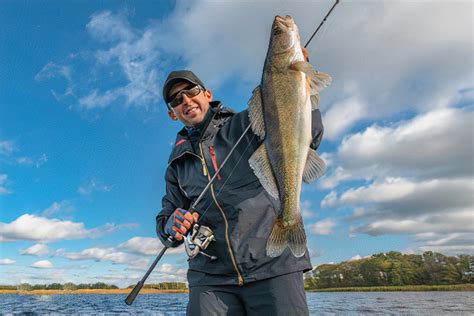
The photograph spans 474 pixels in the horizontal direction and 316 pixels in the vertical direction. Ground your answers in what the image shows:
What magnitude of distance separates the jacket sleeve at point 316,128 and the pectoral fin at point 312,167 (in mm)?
262

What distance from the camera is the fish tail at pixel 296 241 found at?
326cm

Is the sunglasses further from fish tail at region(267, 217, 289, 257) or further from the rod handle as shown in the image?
the rod handle

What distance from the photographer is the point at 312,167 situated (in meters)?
3.28

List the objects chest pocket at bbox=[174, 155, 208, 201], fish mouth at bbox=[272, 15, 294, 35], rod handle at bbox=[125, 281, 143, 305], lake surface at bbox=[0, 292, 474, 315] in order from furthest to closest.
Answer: lake surface at bbox=[0, 292, 474, 315], rod handle at bbox=[125, 281, 143, 305], chest pocket at bbox=[174, 155, 208, 201], fish mouth at bbox=[272, 15, 294, 35]

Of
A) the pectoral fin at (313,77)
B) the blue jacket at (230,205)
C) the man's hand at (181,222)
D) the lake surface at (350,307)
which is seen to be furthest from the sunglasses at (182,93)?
Answer: the lake surface at (350,307)

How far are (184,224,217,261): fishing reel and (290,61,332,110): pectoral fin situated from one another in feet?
6.11

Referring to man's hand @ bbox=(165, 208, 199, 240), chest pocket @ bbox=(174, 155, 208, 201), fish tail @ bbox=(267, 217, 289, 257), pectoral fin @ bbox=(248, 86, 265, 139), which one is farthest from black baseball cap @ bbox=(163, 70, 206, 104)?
fish tail @ bbox=(267, 217, 289, 257)

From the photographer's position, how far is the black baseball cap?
15.6 ft

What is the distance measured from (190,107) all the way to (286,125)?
190cm

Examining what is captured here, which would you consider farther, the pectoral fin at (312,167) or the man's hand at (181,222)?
the man's hand at (181,222)

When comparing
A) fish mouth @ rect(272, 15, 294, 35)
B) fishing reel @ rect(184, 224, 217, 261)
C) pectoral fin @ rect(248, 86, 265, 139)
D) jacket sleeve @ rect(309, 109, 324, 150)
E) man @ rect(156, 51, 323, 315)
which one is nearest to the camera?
fish mouth @ rect(272, 15, 294, 35)

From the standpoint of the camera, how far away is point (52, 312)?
76.7 meters

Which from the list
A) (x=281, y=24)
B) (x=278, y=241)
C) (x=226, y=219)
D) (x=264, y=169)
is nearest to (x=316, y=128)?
(x=264, y=169)

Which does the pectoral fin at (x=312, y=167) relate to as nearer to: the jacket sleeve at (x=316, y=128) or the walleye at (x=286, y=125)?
the walleye at (x=286, y=125)
